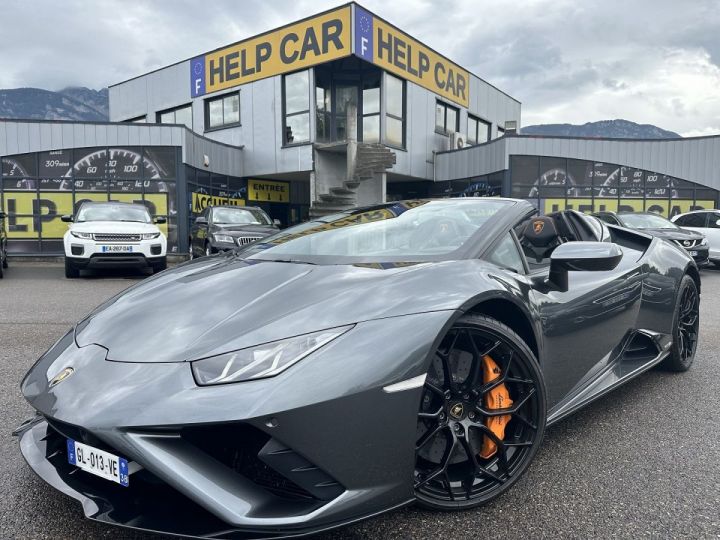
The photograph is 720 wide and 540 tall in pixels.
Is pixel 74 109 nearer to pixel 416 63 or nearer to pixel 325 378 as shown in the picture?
pixel 416 63

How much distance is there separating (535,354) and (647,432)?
0.98 m

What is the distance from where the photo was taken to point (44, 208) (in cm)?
1558

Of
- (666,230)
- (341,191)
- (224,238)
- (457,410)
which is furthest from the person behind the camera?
(341,191)

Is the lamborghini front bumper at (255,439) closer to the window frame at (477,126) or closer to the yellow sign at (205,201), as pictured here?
the yellow sign at (205,201)

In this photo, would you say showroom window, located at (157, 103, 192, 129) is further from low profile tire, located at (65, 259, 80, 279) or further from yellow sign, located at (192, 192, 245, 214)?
low profile tire, located at (65, 259, 80, 279)

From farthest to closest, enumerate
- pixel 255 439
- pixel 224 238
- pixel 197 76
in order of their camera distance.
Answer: pixel 197 76, pixel 224 238, pixel 255 439

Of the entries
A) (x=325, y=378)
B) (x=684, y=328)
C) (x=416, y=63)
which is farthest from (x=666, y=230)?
(x=325, y=378)

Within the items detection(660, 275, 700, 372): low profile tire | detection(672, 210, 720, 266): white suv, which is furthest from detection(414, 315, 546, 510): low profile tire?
detection(672, 210, 720, 266): white suv

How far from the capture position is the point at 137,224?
9.45m

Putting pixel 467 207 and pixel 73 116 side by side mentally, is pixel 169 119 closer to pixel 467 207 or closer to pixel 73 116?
pixel 467 207

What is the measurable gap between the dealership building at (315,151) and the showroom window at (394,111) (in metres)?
0.06

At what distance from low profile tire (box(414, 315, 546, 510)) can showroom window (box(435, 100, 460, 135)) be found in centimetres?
1922

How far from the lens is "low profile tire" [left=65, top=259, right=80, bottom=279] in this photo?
935 cm

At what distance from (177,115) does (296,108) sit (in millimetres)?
6293
